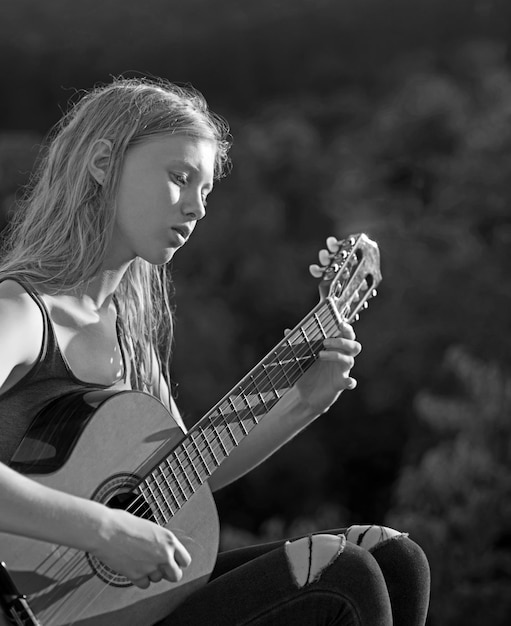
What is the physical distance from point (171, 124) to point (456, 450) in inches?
80.7

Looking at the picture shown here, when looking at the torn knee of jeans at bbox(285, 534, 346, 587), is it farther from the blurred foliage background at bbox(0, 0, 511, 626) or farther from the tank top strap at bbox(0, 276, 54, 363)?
the blurred foliage background at bbox(0, 0, 511, 626)

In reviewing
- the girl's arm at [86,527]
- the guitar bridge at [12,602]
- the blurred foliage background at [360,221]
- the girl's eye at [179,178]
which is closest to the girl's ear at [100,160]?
the girl's eye at [179,178]

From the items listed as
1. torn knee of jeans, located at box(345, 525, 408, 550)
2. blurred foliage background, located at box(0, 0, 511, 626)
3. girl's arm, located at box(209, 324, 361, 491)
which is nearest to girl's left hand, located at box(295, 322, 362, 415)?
girl's arm, located at box(209, 324, 361, 491)

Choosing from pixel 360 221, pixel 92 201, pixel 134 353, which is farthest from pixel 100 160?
pixel 360 221

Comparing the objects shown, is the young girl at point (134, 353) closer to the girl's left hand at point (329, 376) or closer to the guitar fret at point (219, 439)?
the girl's left hand at point (329, 376)

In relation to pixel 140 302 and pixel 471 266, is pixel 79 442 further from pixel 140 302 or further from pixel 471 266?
pixel 471 266

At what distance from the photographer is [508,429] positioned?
3.01m

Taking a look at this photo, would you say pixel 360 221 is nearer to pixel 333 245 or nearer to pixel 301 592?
pixel 333 245

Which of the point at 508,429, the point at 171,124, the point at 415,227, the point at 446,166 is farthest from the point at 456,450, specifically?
the point at 171,124

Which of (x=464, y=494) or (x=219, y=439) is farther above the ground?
(x=219, y=439)

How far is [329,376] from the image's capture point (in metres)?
1.43

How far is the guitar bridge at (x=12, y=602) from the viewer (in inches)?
40.0

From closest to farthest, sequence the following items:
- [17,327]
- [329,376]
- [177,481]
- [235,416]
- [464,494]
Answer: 1. [17,327]
2. [177,481]
3. [235,416]
4. [329,376]
5. [464,494]

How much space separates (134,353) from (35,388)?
0.87ft
